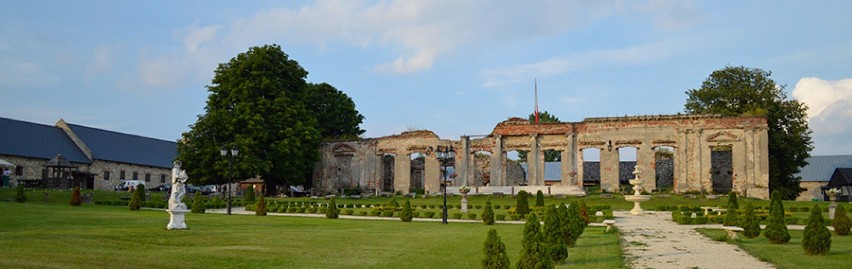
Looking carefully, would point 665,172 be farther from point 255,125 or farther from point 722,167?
point 255,125

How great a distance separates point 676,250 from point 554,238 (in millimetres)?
3754

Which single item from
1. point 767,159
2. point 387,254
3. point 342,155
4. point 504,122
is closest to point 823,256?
point 387,254

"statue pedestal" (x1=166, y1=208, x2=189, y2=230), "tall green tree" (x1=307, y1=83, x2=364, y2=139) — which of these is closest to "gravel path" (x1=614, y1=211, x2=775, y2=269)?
"statue pedestal" (x1=166, y1=208, x2=189, y2=230)

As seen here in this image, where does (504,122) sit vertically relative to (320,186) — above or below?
above

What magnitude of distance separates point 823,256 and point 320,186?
45.7m

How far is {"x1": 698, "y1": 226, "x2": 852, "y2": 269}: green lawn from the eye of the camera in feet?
45.0

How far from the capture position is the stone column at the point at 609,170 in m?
48.6

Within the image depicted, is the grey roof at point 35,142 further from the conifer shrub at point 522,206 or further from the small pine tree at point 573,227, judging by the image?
the small pine tree at point 573,227

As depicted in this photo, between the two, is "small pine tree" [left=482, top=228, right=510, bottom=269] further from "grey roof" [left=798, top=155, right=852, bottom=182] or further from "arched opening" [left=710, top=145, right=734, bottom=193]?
"grey roof" [left=798, top=155, right=852, bottom=182]

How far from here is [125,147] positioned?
61.9 meters

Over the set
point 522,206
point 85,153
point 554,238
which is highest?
point 85,153

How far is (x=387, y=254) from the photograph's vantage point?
14383mm

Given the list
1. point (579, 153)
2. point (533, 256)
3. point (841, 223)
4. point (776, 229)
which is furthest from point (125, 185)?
point (533, 256)

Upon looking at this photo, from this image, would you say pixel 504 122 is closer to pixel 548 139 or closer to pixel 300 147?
pixel 548 139
